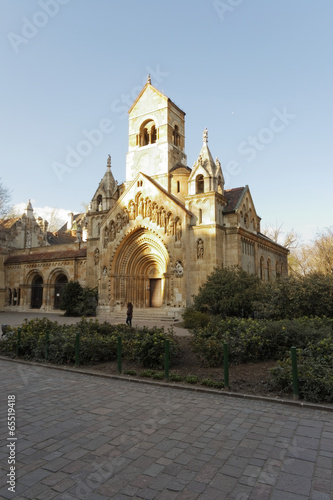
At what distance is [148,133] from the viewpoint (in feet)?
104

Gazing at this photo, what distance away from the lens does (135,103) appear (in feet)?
106

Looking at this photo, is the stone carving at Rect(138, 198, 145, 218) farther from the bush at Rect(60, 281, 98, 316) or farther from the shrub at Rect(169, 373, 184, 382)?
the shrub at Rect(169, 373, 184, 382)

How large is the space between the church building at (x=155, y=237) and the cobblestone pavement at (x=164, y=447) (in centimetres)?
1666

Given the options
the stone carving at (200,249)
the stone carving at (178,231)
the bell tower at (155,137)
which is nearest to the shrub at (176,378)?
the stone carving at (200,249)

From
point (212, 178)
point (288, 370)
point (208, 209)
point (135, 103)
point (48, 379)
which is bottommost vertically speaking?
point (48, 379)

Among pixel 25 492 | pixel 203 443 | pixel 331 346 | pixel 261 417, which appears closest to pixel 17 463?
pixel 25 492

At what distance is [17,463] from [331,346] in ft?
25.2

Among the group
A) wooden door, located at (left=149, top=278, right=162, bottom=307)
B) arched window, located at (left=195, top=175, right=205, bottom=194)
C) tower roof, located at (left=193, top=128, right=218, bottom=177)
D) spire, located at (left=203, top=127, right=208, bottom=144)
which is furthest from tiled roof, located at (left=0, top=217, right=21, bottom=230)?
spire, located at (left=203, top=127, right=208, bottom=144)

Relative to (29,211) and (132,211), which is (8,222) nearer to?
(29,211)

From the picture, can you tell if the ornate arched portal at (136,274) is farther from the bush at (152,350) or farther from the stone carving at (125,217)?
the bush at (152,350)

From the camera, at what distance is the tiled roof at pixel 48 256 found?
3259 centimetres

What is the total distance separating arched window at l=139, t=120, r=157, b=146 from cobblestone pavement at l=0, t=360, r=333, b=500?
27.7m

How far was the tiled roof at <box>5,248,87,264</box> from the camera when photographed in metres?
32.6

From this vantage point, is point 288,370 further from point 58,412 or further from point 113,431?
point 58,412
